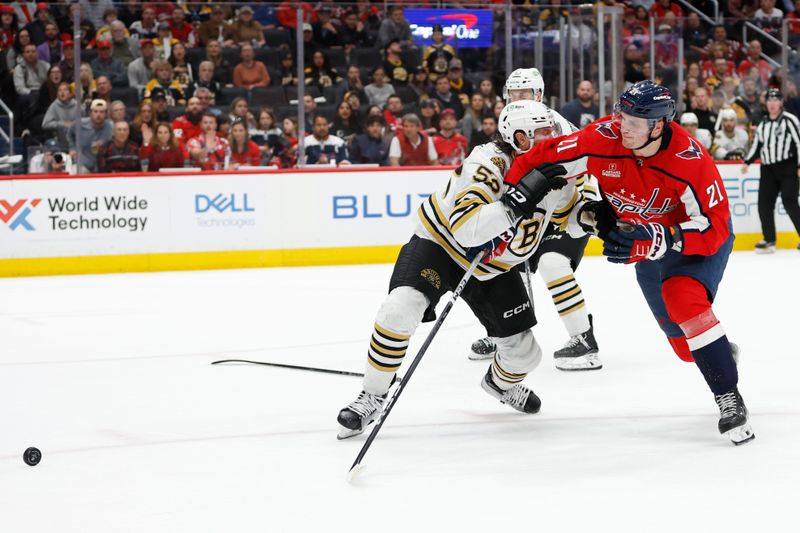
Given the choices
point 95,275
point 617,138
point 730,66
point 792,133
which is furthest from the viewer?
point 730,66

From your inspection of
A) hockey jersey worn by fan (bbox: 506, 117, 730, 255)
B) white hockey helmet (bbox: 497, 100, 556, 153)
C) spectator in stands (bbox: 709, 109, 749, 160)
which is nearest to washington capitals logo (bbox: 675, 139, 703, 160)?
hockey jersey worn by fan (bbox: 506, 117, 730, 255)

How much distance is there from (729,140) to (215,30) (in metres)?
4.43

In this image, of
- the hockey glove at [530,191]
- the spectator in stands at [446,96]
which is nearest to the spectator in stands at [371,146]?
the spectator in stands at [446,96]

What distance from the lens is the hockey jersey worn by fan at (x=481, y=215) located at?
3.44m

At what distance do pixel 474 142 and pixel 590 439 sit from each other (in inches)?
235

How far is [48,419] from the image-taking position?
399 cm

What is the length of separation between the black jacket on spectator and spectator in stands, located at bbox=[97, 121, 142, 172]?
164cm

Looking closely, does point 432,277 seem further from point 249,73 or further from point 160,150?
point 249,73

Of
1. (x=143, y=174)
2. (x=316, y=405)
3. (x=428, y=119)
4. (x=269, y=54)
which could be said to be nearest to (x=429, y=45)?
(x=428, y=119)

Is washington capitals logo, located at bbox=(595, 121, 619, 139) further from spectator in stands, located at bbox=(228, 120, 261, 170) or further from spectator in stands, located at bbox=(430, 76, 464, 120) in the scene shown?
spectator in stands, located at bbox=(430, 76, 464, 120)

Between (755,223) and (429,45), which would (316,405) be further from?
(755,223)

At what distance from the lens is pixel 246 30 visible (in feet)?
31.3

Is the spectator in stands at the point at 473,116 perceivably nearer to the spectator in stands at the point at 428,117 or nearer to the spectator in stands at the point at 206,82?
the spectator in stands at the point at 428,117

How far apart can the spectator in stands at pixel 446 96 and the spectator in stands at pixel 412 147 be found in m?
0.29
